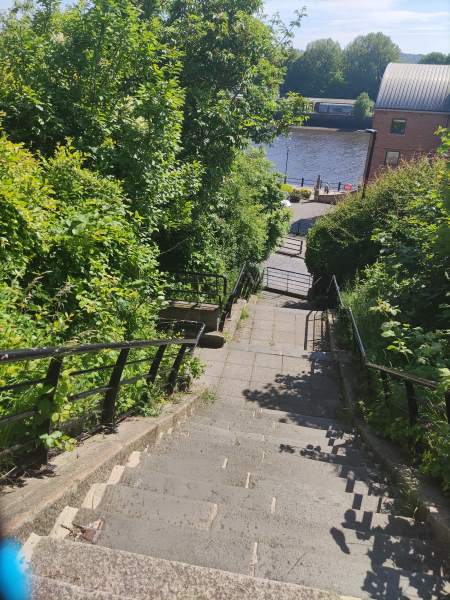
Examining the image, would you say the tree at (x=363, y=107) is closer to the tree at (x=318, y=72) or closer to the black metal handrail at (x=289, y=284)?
the tree at (x=318, y=72)

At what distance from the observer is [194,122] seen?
9.86m

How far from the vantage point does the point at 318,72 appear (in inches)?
4313

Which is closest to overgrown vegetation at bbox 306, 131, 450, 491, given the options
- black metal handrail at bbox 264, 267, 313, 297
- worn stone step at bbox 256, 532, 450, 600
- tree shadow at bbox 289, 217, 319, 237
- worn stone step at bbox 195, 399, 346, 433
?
worn stone step at bbox 195, 399, 346, 433

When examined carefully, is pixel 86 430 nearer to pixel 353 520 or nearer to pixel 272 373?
pixel 353 520

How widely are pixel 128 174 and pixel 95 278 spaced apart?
113 inches

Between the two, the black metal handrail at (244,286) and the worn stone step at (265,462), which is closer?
the worn stone step at (265,462)

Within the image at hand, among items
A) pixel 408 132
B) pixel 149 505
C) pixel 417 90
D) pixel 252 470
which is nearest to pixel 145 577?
pixel 149 505

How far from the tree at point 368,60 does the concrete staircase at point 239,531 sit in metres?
121

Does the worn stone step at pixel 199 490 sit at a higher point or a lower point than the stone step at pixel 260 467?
higher

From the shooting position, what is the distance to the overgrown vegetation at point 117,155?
429 cm

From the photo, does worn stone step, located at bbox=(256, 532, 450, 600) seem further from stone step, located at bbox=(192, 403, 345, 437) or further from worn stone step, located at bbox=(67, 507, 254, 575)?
stone step, located at bbox=(192, 403, 345, 437)

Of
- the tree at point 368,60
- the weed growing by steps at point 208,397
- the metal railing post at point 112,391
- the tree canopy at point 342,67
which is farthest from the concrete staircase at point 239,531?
the tree at point 368,60

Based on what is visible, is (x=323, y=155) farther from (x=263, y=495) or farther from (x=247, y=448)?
(x=263, y=495)

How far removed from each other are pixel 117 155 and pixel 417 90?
37.2 m
